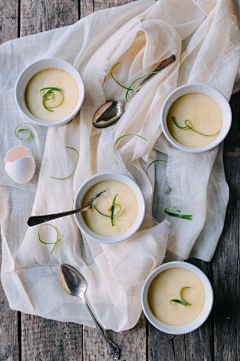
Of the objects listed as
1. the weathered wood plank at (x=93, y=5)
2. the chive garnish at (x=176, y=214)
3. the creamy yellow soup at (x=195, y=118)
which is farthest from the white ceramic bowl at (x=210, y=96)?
the weathered wood plank at (x=93, y=5)

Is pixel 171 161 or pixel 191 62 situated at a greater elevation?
pixel 191 62

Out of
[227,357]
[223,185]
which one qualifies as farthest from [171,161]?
[227,357]

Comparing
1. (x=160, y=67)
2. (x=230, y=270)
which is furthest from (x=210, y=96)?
(x=230, y=270)

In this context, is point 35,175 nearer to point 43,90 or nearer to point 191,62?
point 43,90

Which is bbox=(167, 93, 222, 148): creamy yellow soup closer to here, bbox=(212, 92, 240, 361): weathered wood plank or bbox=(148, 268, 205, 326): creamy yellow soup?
bbox=(212, 92, 240, 361): weathered wood plank

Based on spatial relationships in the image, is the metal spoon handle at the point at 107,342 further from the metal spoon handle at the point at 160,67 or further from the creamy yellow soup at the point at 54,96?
the metal spoon handle at the point at 160,67
